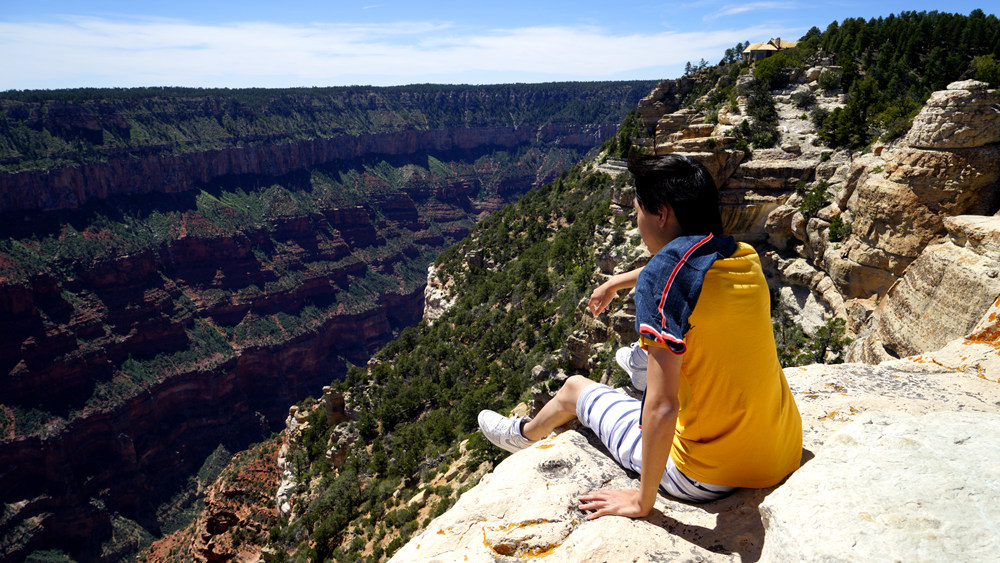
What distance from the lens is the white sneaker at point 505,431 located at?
5.46m

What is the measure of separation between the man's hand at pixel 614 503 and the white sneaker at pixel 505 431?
1488 millimetres

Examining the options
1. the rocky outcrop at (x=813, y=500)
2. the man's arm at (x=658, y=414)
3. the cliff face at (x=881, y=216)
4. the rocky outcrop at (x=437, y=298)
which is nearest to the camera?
the rocky outcrop at (x=813, y=500)

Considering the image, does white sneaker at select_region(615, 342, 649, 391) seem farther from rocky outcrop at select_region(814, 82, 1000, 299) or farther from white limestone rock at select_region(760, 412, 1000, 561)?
rocky outcrop at select_region(814, 82, 1000, 299)

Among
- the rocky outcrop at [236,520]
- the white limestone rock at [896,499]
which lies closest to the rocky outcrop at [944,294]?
the white limestone rock at [896,499]

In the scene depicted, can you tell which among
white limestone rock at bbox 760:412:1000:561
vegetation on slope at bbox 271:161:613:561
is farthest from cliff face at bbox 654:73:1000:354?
vegetation on slope at bbox 271:161:613:561

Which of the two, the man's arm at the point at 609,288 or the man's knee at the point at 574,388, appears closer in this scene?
the man's arm at the point at 609,288

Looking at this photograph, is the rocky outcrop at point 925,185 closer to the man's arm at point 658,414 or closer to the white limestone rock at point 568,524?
the white limestone rock at point 568,524

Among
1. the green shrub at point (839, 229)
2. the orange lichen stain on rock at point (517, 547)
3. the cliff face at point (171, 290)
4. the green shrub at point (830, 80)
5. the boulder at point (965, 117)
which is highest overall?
the green shrub at point (830, 80)

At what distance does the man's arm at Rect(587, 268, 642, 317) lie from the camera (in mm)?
4832

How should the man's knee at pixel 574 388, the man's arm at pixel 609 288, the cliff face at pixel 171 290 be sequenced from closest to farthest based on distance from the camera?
the man's arm at pixel 609 288
the man's knee at pixel 574 388
the cliff face at pixel 171 290

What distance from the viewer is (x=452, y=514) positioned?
446 centimetres

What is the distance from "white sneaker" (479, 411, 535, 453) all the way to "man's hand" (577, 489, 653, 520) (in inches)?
58.6

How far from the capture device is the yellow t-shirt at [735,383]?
10.9 feet

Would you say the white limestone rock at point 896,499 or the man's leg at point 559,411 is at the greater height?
the white limestone rock at point 896,499
